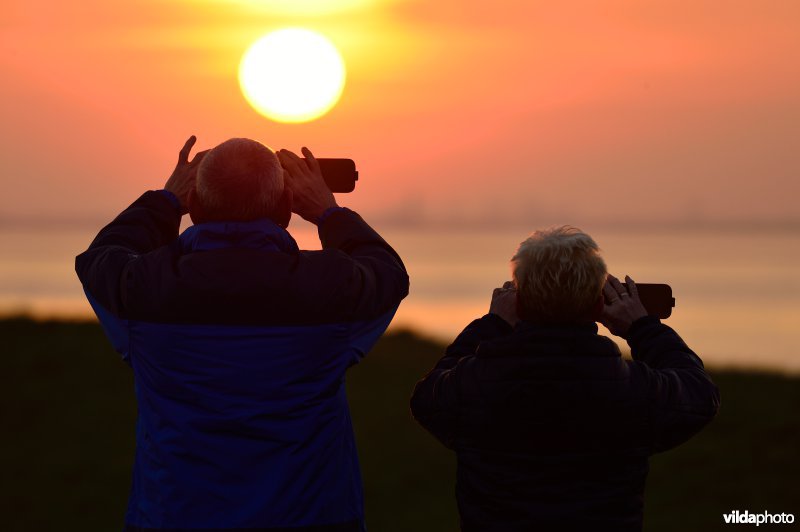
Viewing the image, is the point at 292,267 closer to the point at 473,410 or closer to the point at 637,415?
the point at 473,410

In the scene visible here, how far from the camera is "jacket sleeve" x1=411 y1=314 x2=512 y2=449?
11.6 feet

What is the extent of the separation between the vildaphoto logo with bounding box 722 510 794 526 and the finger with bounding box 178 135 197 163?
752 cm

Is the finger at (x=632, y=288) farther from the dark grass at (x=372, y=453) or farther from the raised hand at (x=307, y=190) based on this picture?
the dark grass at (x=372, y=453)

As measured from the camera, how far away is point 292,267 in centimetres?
369

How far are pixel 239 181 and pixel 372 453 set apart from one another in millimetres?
8907

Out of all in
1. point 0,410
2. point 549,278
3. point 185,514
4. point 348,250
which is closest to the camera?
point 549,278

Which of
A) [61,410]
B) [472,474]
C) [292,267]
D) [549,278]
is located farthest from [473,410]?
[61,410]

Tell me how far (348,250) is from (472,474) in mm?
877

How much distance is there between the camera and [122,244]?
12.8 feet

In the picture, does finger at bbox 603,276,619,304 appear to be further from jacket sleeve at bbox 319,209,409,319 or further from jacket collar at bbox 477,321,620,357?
jacket sleeve at bbox 319,209,409,319

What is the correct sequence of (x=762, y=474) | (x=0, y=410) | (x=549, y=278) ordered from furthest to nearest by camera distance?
(x=0, y=410) < (x=762, y=474) < (x=549, y=278)

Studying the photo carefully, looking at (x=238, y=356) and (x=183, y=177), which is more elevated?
(x=183, y=177)

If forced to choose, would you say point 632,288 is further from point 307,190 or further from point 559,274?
point 307,190

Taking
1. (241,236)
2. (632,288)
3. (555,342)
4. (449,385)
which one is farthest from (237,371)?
(632,288)
